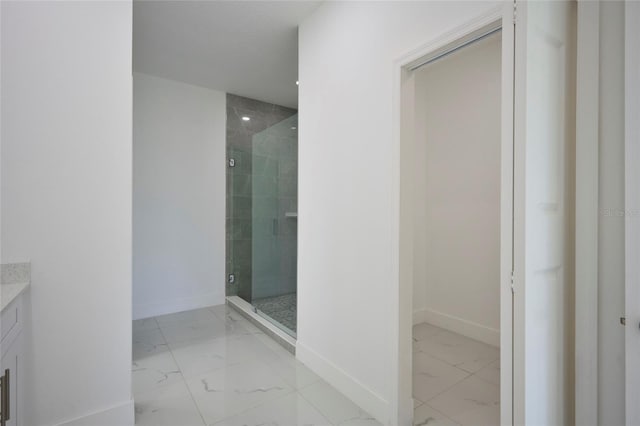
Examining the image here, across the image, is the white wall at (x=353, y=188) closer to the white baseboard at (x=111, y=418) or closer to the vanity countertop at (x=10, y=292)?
the white baseboard at (x=111, y=418)

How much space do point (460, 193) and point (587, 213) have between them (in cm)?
165

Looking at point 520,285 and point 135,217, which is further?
point 135,217

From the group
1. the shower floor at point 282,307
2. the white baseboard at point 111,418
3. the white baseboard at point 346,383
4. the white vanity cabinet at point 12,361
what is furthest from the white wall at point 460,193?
the white vanity cabinet at point 12,361

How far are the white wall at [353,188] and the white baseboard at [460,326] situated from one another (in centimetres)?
145

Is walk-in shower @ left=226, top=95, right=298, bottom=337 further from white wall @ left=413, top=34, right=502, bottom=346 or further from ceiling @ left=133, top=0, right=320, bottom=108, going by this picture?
white wall @ left=413, top=34, right=502, bottom=346

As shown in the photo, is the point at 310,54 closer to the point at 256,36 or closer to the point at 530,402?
the point at 256,36

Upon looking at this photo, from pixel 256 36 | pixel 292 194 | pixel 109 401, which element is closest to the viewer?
pixel 109 401

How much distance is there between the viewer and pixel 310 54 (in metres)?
2.36

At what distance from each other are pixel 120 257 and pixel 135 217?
1866 millimetres

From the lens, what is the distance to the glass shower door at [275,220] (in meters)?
3.35

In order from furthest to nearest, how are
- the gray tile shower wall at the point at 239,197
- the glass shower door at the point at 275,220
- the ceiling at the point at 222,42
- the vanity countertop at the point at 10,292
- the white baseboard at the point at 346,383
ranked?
the gray tile shower wall at the point at 239,197
the glass shower door at the point at 275,220
the ceiling at the point at 222,42
the white baseboard at the point at 346,383
the vanity countertop at the point at 10,292

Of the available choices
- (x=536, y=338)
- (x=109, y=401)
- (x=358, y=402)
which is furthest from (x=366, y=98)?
(x=109, y=401)

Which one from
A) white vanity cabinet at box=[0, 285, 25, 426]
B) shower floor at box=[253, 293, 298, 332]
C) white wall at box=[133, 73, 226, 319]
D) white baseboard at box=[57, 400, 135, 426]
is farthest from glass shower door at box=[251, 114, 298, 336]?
white vanity cabinet at box=[0, 285, 25, 426]

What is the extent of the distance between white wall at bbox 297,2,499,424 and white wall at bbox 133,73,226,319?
1.77 metres
